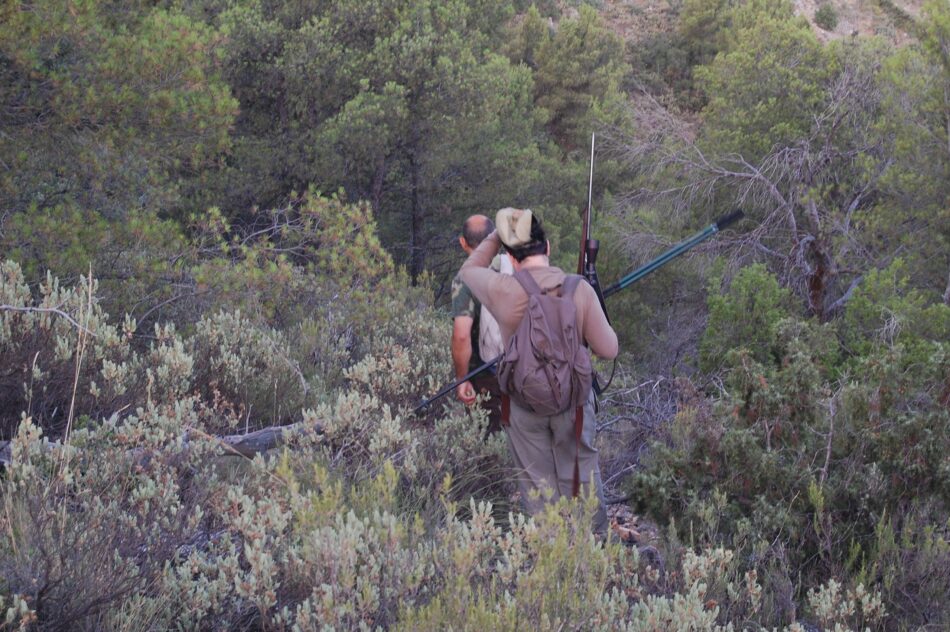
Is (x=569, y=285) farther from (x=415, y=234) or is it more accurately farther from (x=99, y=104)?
(x=415, y=234)

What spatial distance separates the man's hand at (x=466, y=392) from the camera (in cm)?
465

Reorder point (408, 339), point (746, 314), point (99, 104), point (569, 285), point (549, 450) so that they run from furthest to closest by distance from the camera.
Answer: point (746, 314), point (408, 339), point (99, 104), point (549, 450), point (569, 285)

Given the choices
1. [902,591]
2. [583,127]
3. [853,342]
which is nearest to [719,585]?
[902,591]

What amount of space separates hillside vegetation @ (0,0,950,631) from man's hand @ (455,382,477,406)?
15 cm

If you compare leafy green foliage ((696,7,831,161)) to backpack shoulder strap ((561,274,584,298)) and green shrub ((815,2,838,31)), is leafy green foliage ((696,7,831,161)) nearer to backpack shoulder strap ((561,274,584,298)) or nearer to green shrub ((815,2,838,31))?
backpack shoulder strap ((561,274,584,298))

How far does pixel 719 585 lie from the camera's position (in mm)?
3410

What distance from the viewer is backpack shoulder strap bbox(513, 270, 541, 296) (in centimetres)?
390

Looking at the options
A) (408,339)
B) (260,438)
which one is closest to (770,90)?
(408,339)

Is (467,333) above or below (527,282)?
below

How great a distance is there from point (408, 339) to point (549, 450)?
3.29 metres

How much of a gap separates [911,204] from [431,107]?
718 cm

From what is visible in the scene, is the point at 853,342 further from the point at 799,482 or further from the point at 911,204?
the point at 799,482

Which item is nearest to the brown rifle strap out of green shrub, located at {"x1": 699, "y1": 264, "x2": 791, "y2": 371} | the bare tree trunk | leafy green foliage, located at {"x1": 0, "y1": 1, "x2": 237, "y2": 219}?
leafy green foliage, located at {"x1": 0, "y1": 1, "x2": 237, "y2": 219}

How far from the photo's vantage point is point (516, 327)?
13.0ft
